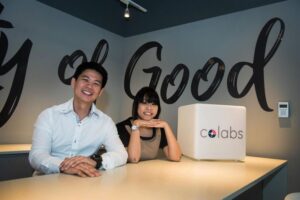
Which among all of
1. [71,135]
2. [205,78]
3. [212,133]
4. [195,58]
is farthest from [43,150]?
[195,58]

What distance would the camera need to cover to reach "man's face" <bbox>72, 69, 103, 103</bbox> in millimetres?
1613

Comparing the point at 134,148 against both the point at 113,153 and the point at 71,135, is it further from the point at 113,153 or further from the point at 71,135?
the point at 71,135

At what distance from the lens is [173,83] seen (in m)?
2.93

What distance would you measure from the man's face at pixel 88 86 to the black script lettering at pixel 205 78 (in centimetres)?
134

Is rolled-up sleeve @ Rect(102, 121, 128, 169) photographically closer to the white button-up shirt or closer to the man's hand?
the white button-up shirt

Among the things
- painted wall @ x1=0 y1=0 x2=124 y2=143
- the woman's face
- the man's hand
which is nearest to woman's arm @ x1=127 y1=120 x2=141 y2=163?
the woman's face

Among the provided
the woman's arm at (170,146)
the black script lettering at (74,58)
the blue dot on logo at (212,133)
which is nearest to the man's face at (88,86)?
the woman's arm at (170,146)

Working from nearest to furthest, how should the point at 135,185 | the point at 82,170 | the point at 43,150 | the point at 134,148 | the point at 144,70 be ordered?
the point at 135,185
the point at 82,170
the point at 43,150
the point at 134,148
the point at 144,70

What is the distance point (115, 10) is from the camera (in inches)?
Result: 108

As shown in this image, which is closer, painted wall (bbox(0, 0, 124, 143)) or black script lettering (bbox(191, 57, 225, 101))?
painted wall (bbox(0, 0, 124, 143))

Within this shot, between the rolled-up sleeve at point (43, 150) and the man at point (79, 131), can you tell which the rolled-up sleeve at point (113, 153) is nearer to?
the man at point (79, 131)

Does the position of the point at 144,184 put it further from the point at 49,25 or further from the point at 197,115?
the point at 49,25

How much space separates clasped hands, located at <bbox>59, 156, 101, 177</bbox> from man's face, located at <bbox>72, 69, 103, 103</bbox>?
0.51 meters

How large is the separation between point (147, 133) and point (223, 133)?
1.81ft
